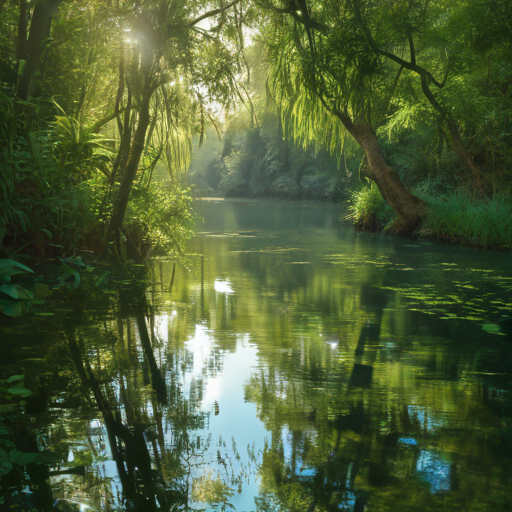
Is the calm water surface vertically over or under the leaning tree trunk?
under

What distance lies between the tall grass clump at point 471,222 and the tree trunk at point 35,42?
945cm

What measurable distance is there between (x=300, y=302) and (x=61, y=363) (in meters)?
3.31

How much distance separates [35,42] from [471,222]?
385 inches

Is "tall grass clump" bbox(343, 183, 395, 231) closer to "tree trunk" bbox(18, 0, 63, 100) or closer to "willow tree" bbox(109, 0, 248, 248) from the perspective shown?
"willow tree" bbox(109, 0, 248, 248)

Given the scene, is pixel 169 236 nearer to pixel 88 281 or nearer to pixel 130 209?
pixel 130 209

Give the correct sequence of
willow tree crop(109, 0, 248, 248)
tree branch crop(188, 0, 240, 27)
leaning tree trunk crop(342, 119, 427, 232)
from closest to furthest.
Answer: willow tree crop(109, 0, 248, 248) → tree branch crop(188, 0, 240, 27) → leaning tree trunk crop(342, 119, 427, 232)

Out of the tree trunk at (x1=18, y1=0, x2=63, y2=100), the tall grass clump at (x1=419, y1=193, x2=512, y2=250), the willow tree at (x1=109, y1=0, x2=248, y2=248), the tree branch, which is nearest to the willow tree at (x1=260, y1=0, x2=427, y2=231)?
the tree branch

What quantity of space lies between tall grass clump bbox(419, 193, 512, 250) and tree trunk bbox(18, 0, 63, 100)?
31.0ft

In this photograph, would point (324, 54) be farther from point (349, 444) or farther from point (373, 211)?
point (373, 211)

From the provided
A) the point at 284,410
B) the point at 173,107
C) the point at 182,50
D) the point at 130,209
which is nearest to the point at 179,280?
the point at 130,209

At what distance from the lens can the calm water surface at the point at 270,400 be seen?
2.43 metres

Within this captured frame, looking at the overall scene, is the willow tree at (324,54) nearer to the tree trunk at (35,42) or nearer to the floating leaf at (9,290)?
the tree trunk at (35,42)

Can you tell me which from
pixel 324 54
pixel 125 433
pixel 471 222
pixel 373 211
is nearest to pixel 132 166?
pixel 324 54

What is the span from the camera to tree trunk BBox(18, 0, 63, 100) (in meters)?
5.70
